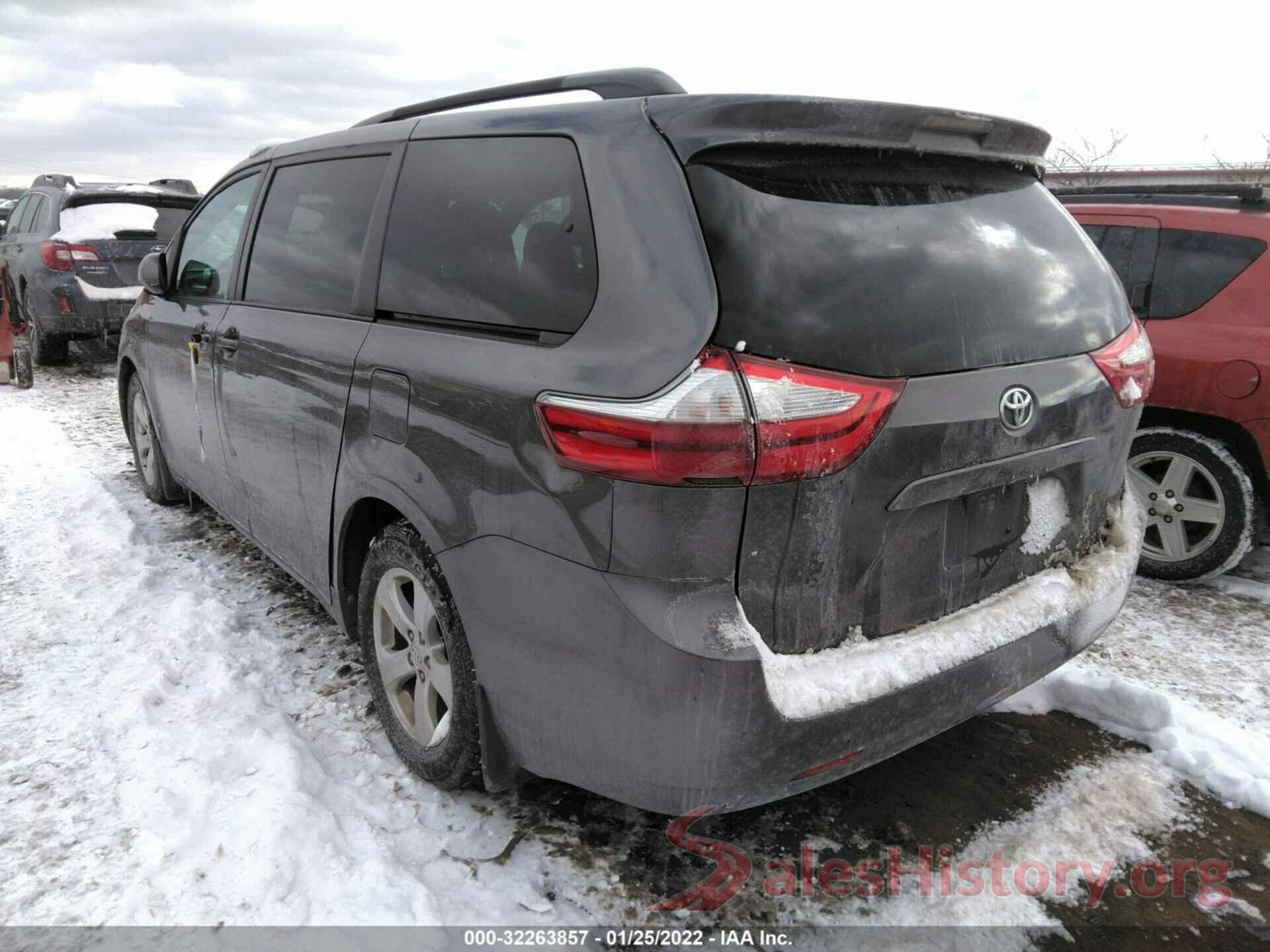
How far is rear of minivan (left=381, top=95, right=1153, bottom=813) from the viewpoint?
1.74 metres

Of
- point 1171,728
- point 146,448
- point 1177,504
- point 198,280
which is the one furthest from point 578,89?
point 146,448

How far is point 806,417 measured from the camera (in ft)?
5.69

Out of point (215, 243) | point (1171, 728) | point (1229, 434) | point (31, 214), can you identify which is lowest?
point (1171, 728)

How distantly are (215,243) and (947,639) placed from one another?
3.49 metres

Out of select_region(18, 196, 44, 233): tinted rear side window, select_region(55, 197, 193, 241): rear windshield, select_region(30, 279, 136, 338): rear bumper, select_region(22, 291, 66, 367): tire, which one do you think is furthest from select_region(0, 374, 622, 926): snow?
select_region(18, 196, 44, 233): tinted rear side window

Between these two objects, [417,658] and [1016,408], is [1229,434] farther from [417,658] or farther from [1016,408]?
[417,658]

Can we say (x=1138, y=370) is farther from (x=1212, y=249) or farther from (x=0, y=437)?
(x=0, y=437)

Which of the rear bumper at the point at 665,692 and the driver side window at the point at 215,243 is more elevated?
the driver side window at the point at 215,243

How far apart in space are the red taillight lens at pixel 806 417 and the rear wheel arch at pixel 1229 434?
3.10m

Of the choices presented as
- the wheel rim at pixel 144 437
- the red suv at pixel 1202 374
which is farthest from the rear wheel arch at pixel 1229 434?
the wheel rim at pixel 144 437

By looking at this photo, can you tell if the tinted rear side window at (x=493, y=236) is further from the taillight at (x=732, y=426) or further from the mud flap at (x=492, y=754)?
the mud flap at (x=492, y=754)

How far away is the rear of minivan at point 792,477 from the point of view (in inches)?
68.4

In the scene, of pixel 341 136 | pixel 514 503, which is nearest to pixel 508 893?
pixel 514 503

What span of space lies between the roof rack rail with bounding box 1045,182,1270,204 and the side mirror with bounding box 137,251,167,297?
4244 millimetres
